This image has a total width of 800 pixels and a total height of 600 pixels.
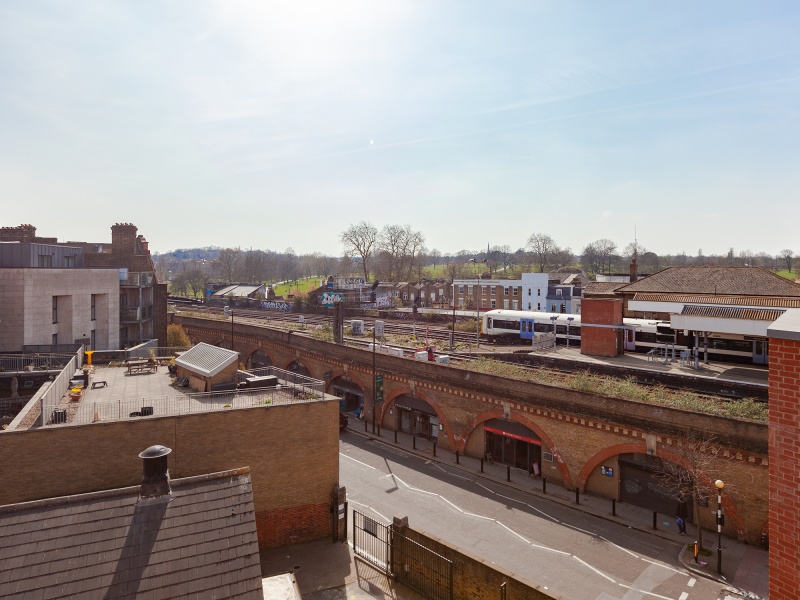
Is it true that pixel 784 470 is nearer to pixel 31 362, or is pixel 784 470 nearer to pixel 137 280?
pixel 31 362

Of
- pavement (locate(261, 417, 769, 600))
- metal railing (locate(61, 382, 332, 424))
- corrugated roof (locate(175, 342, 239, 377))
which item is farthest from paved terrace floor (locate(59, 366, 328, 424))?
pavement (locate(261, 417, 769, 600))

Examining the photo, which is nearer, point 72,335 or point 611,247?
point 72,335

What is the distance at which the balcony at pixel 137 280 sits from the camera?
40.8 m

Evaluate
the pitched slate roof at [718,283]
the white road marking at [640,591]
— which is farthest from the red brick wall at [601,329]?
the white road marking at [640,591]

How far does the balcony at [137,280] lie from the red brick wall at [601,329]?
36.0m

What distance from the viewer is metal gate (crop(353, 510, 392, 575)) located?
15.4m

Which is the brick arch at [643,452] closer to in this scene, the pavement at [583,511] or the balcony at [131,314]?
the pavement at [583,511]

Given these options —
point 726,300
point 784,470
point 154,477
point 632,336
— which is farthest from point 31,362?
point 726,300

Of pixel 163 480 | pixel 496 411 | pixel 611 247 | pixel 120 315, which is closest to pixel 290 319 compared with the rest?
pixel 120 315

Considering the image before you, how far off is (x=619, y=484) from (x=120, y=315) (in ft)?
123

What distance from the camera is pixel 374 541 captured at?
1669cm

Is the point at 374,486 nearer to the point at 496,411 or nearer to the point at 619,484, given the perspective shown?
the point at 496,411

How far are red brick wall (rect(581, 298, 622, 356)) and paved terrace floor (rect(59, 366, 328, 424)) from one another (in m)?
27.4

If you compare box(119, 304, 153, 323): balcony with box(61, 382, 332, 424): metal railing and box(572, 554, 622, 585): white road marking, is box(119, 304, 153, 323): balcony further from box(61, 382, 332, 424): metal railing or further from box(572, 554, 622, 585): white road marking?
box(572, 554, 622, 585): white road marking
